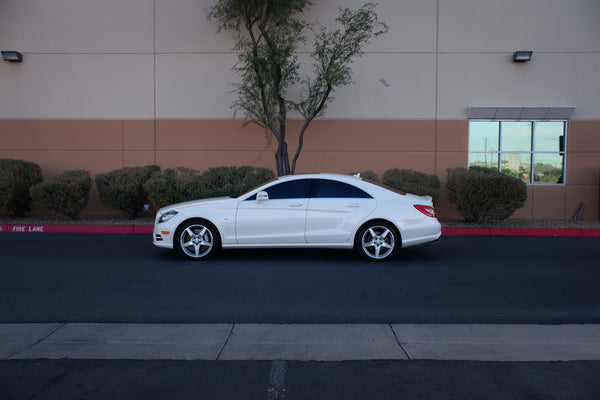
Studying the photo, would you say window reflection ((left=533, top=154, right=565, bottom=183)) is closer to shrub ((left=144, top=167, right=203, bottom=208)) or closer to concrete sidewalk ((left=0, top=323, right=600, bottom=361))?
A: shrub ((left=144, top=167, right=203, bottom=208))

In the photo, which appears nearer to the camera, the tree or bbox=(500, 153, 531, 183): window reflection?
the tree

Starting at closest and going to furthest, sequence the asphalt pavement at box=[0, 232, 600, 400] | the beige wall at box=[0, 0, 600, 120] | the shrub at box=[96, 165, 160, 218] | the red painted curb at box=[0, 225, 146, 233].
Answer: the asphalt pavement at box=[0, 232, 600, 400] → the red painted curb at box=[0, 225, 146, 233] → the shrub at box=[96, 165, 160, 218] → the beige wall at box=[0, 0, 600, 120]

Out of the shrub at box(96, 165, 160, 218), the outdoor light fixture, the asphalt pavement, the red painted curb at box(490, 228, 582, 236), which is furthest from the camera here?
the outdoor light fixture

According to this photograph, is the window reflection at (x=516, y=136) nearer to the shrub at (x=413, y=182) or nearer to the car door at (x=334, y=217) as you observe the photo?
the shrub at (x=413, y=182)

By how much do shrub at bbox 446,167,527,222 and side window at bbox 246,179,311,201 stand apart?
595 centimetres

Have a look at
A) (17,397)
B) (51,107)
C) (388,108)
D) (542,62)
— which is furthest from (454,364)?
(51,107)

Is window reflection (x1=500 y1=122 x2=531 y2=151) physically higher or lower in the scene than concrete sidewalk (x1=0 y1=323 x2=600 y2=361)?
higher

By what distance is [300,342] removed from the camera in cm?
452

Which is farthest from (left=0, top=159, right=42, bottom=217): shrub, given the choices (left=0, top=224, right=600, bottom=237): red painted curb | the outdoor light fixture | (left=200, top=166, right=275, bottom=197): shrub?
the outdoor light fixture

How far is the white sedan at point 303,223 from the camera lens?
8234 mm

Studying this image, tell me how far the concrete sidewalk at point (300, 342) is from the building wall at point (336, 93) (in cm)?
1028

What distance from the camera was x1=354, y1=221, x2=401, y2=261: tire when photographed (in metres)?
8.24

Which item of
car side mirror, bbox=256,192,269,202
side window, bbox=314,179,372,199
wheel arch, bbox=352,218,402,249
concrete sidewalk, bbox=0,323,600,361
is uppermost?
side window, bbox=314,179,372,199

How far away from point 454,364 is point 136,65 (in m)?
14.0
